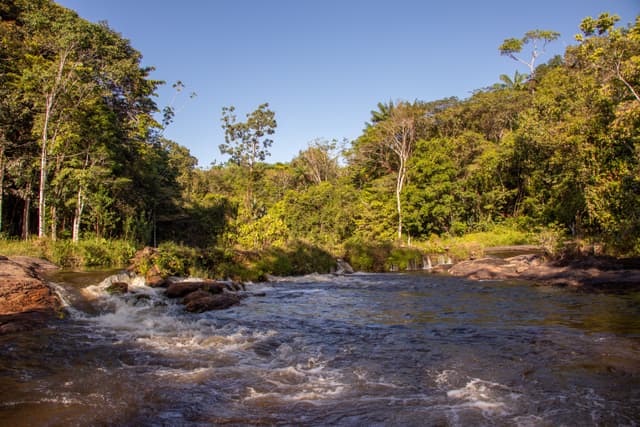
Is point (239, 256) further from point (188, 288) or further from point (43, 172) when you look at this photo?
point (43, 172)

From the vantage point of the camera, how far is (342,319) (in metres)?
9.88

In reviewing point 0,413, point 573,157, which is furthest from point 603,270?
point 0,413

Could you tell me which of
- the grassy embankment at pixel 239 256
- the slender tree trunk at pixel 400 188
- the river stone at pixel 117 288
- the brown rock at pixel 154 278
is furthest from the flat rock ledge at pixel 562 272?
the slender tree trunk at pixel 400 188

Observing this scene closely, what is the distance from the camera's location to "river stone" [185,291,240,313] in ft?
35.6

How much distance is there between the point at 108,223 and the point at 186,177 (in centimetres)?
2525

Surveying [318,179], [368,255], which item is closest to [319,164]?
[318,179]

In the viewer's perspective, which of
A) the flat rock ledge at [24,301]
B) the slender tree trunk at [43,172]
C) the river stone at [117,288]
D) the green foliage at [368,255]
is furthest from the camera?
the green foliage at [368,255]

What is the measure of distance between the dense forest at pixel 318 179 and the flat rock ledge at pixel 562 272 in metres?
2.21

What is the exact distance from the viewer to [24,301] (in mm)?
9141

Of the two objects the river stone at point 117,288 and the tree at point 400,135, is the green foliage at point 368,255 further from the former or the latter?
the river stone at point 117,288

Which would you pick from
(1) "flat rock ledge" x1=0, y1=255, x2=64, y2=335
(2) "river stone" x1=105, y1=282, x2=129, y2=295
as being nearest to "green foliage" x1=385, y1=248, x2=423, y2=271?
(2) "river stone" x1=105, y1=282, x2=129, y2=295

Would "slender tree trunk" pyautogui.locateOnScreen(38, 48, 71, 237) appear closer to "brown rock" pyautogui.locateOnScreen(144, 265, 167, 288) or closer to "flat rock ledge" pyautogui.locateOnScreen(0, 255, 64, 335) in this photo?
"brown rock" pyautogui.locateOnScreen(144, 265, 167, 288)

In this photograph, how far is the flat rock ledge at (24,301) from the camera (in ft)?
26.6

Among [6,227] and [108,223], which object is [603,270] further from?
[6,227]
